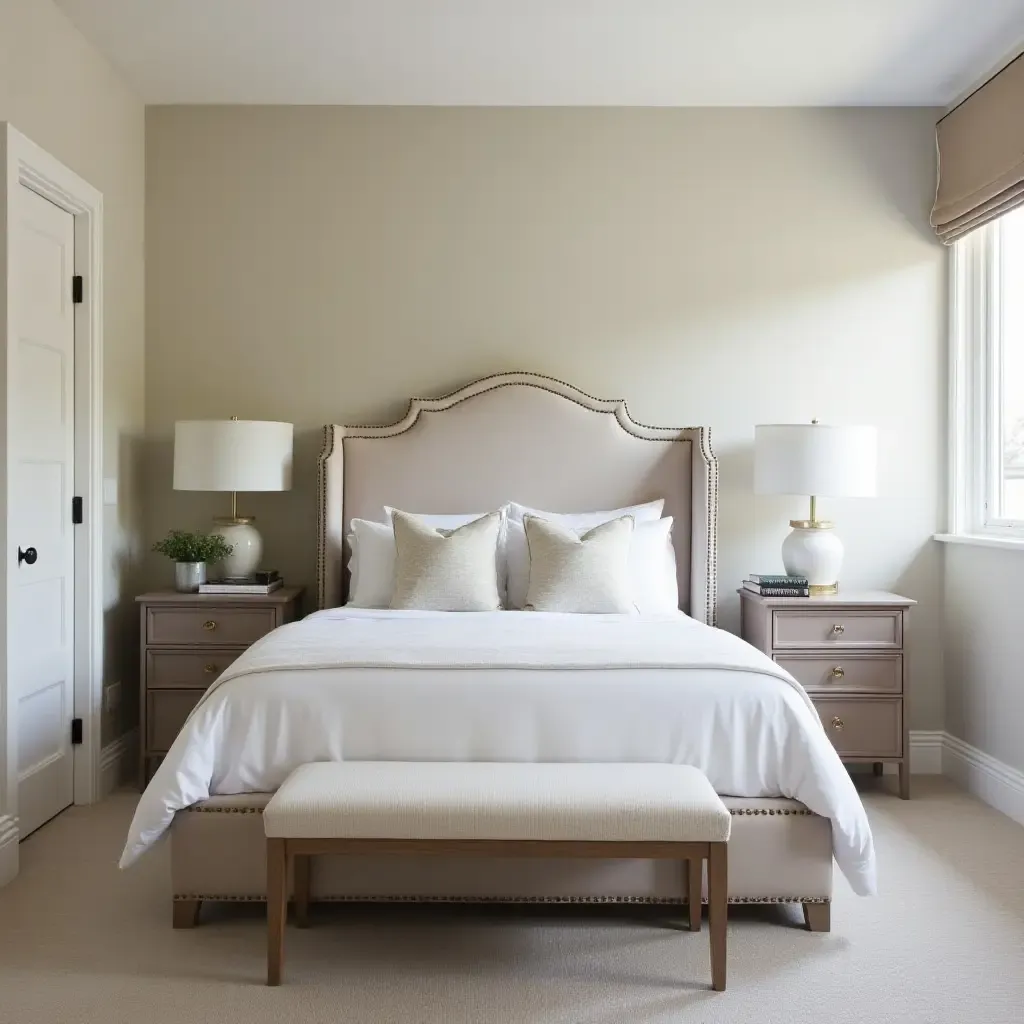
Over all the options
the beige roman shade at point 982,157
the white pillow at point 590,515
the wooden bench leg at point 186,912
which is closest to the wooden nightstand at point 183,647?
the white pillow at point 590,515

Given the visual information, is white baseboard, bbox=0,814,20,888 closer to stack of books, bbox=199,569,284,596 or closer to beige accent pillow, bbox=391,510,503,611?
stack of books, bbox=199,569,284,596

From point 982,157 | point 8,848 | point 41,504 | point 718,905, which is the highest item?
point 982,157

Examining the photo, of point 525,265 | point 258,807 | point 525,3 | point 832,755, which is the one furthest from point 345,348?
point 832,755

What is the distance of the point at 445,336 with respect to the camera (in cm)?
437

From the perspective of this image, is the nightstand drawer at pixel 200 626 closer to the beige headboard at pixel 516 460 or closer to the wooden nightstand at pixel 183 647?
the wooden nightstand at pixel 183 647

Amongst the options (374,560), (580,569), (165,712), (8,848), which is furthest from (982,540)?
(8,848)

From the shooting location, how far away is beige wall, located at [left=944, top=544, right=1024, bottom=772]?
370 cm

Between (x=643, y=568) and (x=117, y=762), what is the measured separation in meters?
2.27

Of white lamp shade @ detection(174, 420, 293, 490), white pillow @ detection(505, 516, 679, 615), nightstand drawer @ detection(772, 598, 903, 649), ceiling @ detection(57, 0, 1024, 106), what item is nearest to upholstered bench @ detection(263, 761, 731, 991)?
white pillow @ detection(505, 516, 679, 615)

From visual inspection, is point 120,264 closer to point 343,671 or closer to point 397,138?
point 397,138

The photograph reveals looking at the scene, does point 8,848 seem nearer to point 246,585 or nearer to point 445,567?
point 246,585

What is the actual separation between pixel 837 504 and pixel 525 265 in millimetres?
1738

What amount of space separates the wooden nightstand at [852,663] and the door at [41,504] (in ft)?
8.78

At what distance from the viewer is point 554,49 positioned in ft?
12.5
